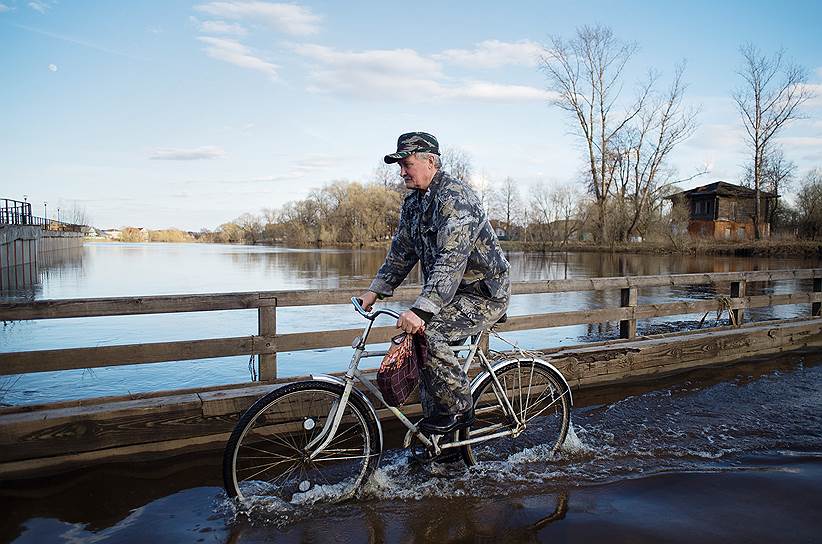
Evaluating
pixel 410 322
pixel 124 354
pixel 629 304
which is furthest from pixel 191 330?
pixel 410 322

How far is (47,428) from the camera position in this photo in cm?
374

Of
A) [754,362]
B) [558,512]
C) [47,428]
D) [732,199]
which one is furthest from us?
[732,199]

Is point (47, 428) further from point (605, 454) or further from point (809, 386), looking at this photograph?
point (809, 386)

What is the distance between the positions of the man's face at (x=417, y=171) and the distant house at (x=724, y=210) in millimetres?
63767

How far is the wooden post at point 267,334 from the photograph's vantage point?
15.8 feet

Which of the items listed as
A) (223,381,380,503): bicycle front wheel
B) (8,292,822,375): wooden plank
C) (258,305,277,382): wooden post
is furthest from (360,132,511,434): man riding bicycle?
(258,305,277,382): wooden post

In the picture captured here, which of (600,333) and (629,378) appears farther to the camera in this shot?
(600,333)

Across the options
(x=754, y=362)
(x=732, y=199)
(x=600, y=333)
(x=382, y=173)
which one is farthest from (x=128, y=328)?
(x=382, y=173)

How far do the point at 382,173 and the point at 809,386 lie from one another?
272 feet

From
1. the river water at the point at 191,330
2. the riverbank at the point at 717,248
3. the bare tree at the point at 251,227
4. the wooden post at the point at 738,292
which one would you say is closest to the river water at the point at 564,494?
the river water at the point at 191,330

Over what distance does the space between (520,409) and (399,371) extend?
3.58ft

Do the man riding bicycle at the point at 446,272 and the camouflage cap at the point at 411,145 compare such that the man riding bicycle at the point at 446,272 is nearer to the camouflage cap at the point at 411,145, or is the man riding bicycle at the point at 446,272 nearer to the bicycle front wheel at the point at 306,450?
the camouflage cap at the point at 411,145

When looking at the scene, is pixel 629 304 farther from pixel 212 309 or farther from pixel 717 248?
pixel 717 248

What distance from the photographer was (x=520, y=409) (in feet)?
13.4
